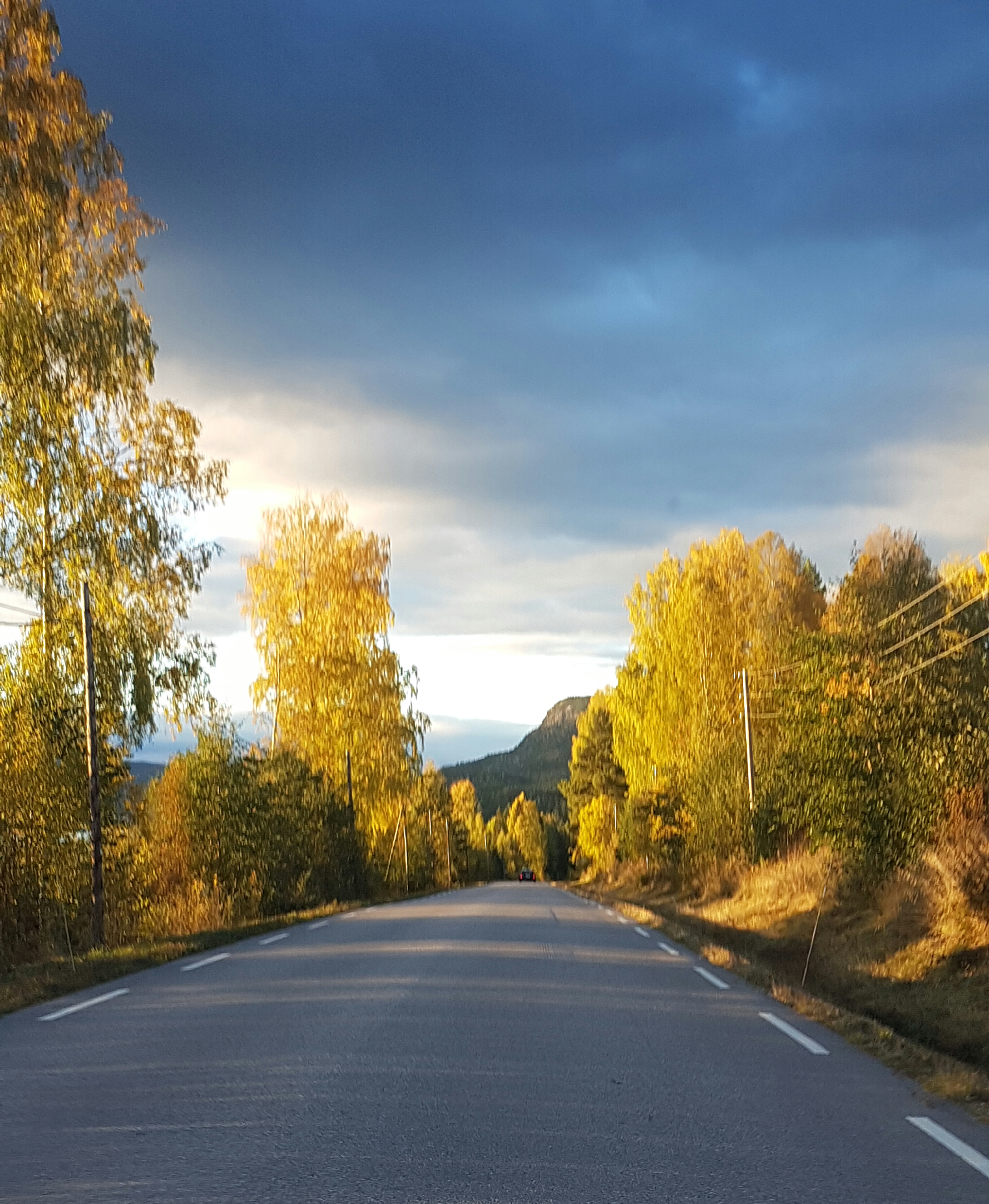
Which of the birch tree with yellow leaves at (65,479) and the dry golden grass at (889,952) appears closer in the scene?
the dry golden grass at (889,952)

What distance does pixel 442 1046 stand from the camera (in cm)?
830

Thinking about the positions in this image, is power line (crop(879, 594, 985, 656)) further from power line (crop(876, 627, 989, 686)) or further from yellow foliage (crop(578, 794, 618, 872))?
yellow foliage (crop(578, 794, 618, 872))

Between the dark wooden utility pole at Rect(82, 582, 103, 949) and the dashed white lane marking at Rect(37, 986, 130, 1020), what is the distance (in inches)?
291

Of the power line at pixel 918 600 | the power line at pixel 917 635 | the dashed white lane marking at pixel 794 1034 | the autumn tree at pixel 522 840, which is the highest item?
the power line at pixel 918 600

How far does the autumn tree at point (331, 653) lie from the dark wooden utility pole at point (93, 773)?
1758 centimetres

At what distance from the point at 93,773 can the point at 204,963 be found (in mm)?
5766

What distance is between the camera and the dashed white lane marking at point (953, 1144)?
219 inches

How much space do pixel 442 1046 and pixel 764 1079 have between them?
2253 millimetres

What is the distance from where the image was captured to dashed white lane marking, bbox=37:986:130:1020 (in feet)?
33.0

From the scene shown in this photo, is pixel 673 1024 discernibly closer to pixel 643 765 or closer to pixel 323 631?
pixel 323 631

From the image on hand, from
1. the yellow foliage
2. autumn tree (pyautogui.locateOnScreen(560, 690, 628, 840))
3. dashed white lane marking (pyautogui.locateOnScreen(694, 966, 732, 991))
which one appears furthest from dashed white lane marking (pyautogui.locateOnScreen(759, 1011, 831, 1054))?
autumn tree (pyautogui.locateOnScreen(560, 690, 628, 840))

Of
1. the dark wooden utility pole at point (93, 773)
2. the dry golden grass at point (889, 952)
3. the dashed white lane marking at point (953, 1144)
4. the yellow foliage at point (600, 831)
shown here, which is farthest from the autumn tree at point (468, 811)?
the dashed white lane marking at point (953, 1144)

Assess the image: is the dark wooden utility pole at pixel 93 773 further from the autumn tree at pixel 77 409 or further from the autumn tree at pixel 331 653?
the autumn tree at pixel 331 653

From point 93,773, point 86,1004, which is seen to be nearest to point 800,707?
point 93,773
